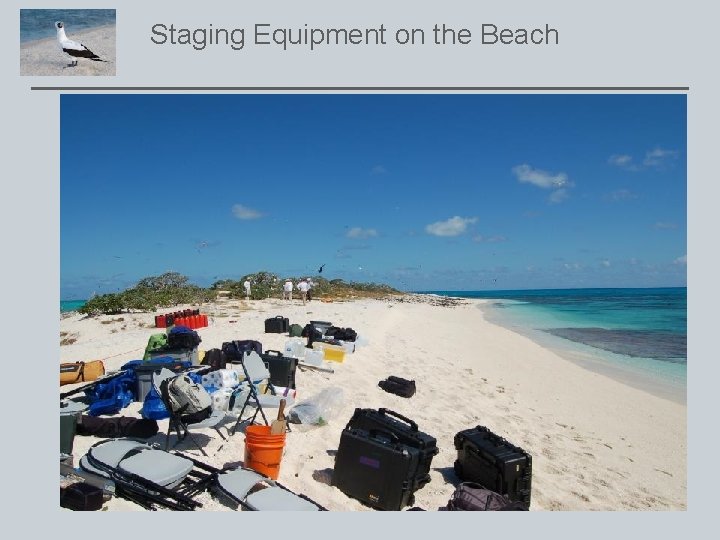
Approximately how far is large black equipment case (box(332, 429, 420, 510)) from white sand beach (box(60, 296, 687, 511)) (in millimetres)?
148

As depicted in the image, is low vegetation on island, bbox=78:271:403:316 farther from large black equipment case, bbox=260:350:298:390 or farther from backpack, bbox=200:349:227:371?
large black equipment case, bbox=260:350:298:390

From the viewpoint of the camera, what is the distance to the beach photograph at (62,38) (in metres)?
4.02

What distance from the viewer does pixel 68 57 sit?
4.26 meters

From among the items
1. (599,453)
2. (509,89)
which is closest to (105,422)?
(509,89)

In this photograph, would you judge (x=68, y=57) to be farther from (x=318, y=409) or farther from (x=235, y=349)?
(x=235, y=349)

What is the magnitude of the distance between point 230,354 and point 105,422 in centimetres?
313

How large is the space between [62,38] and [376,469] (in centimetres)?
463

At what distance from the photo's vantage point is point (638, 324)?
24781 millimetres

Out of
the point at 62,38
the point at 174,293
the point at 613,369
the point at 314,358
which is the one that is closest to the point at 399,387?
the point at 314,358

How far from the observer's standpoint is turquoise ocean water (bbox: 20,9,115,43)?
13.1ft

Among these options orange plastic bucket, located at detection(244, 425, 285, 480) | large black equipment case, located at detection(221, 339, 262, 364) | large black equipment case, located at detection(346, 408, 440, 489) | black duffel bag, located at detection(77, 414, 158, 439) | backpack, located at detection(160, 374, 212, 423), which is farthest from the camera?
large black equipment case, located at detection(221, 339, 262, 364)

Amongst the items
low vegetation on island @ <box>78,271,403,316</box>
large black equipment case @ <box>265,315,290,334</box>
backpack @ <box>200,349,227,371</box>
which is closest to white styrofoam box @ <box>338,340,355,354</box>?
large black equipment case @ <box>265,315,290,334</box>

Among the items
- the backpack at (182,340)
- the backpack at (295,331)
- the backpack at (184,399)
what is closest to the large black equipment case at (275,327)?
the backpack at (295,331)

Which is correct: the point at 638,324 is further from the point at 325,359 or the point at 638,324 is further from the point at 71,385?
the point at 71,385
